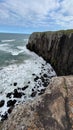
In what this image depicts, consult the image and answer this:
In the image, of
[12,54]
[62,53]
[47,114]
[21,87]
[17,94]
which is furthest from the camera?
[12,54]

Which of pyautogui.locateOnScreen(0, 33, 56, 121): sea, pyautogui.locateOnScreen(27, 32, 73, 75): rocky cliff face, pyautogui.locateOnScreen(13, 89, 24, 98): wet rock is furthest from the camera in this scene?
pyautogui.locateOnScreen(27, 32, 73, 75): rocky cliff face

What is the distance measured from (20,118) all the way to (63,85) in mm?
2906

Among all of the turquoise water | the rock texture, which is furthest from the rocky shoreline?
the rock texture

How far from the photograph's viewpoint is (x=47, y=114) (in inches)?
203

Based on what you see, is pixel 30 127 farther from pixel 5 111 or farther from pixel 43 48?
pixel 43 48

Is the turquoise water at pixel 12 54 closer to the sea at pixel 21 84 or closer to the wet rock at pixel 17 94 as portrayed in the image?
the sea at pixel 21 84

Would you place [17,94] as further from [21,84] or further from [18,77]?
[18,77]

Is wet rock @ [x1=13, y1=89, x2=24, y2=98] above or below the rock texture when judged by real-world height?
below

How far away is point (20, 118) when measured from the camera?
206 inches

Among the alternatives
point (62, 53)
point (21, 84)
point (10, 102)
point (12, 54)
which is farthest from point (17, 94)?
point (12, 54)

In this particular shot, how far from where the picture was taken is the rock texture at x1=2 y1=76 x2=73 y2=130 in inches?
190

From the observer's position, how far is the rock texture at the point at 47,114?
15.8 ft

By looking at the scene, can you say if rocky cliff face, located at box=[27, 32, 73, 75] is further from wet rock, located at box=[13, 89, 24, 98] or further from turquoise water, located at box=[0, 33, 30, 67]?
turquoise water, located at box=[0, 33, 30, 67]

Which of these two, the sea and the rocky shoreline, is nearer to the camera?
the rocky shoreline
